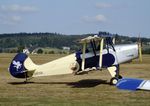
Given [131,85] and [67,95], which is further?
[67,95]

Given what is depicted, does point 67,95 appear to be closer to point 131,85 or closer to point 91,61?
point 91,61

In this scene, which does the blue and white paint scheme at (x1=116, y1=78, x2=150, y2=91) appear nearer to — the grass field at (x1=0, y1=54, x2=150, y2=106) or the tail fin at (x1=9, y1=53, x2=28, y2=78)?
the grass field at (x1=0, y1=54, x2=150, y2=106)

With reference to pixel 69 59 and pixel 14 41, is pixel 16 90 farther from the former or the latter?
pixel 14 41

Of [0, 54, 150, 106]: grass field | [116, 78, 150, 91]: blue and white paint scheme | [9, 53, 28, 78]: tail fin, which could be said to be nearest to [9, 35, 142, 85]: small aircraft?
[9, 53, 28, 78]: tail fin

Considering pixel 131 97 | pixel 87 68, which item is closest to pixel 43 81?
pixel 87 68

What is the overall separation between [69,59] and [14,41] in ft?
499

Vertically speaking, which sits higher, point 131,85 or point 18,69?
point 131,85

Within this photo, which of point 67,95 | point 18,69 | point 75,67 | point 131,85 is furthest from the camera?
point 18,69

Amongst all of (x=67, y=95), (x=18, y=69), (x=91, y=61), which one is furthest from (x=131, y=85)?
Answer: (x=18, y=69)

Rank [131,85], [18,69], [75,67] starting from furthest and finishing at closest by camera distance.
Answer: [18,69]
[75,67]
[131,85]

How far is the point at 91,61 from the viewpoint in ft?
57.2

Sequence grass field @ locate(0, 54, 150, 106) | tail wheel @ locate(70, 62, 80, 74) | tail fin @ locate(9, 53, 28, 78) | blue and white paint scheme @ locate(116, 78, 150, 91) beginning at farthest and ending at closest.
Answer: tail fin @ locate(9, 53, 28, 78) → tail wheel @ locate(70, 62, 80, 74) → grass field @ locate(0, 54, 150, 106) → blue and white paint scheme @ locate(116, 78, 150, 91)

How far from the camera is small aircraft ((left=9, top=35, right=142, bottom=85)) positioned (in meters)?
17.2

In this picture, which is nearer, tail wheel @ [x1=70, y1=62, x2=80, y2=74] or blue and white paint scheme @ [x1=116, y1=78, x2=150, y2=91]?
blue and white paint scheme @ [x1=116, y1=78, x2=150, y2=91]
